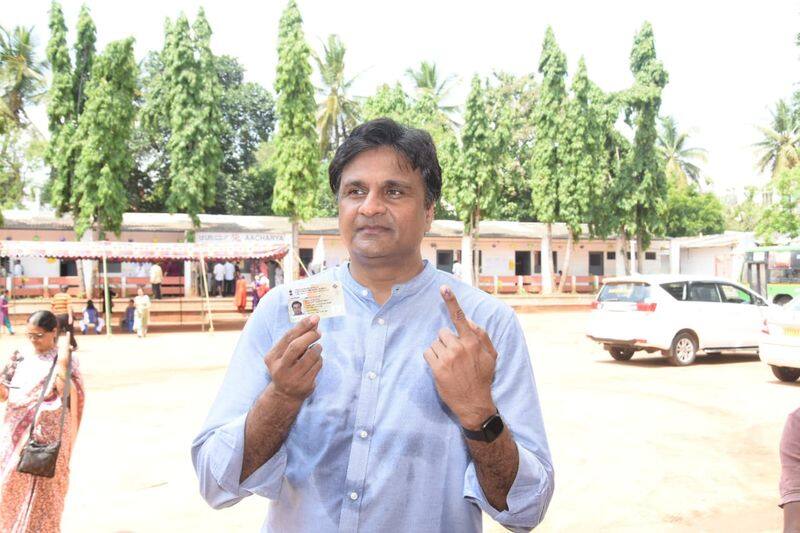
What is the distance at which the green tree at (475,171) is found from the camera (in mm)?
34406

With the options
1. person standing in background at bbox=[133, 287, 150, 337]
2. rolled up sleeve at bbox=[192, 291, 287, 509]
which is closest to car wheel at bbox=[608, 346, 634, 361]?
person standing in background at bbox=[133, 287, 150, 337]

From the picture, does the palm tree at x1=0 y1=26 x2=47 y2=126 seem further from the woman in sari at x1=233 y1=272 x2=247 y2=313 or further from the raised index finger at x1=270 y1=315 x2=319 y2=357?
the raised index finger at x1=270 y1=315 x2=319 y2=357

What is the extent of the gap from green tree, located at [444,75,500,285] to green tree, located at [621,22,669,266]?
269 inches

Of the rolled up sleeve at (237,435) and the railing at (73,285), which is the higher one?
the rolled up sleeve at (237,435)

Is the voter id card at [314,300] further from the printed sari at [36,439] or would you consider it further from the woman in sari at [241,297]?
the woman in sari at [241,297]

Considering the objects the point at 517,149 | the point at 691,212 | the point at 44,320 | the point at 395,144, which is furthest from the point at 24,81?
the point at 691,212

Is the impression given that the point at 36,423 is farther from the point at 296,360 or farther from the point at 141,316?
the point at 141,316

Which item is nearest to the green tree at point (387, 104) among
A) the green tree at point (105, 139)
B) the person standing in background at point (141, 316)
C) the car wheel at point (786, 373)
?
the green tree at point (105, 139)

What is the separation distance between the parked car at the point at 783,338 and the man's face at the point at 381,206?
11132 mm

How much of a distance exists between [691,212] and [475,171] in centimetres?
2012

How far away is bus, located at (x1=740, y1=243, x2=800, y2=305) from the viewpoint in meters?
26.1

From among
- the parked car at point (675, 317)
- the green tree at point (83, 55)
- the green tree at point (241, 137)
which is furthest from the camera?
the green tree at point (241, 137)

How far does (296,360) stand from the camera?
67.9 inches

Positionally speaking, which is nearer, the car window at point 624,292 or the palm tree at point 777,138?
the car window at point 624,292
